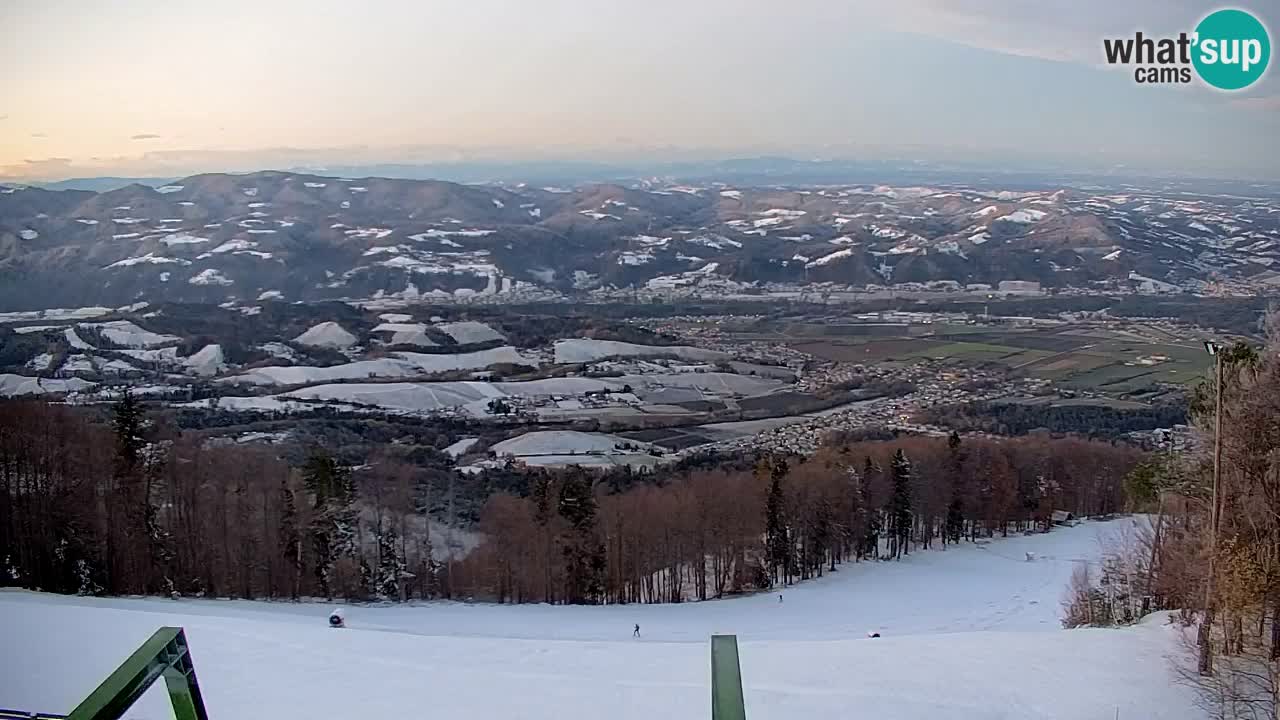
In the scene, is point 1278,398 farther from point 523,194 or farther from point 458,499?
point 523,194

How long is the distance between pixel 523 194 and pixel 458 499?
7392cm

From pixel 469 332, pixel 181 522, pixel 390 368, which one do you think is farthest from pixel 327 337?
pixel 181 522

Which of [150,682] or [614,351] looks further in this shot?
[614,351]

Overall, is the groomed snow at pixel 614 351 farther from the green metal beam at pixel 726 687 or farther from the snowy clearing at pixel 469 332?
the green metal beam at pixel 726 687

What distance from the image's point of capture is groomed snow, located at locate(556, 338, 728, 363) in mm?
35312

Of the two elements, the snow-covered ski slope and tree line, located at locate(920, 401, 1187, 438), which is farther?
tree line, located at locate(920, 401, 1187, 438)

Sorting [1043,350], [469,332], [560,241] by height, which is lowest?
[1043,350]

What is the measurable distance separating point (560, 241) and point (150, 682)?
210 ft

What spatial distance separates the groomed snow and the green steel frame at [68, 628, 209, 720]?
1287 inches

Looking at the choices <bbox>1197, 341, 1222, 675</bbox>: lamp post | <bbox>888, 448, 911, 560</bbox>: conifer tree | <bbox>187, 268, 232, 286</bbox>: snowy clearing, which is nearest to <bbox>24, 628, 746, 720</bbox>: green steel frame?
<bbox>1197, 341, 1222, 675</bbox>: lamp post

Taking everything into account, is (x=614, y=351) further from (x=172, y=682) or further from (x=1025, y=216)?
(x=1025, y=216)

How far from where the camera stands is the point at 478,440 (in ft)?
79.5

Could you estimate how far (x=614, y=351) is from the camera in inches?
1415

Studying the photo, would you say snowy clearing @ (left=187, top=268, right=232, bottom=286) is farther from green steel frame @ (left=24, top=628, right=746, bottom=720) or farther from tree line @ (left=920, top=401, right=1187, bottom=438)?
green steel frame @ (left=24, top=628, right=746, bottom=720)
